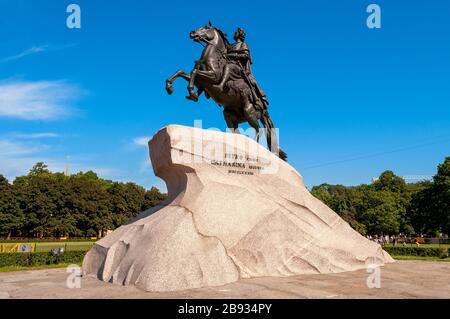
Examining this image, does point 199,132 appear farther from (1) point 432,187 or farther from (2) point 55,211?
(2) point 55,211

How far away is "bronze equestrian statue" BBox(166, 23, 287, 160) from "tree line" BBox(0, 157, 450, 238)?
111 ft

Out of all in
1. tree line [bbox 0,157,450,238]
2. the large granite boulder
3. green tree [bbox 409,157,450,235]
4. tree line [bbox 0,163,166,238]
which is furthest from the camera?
tree line [bbox 0,163,166,238]

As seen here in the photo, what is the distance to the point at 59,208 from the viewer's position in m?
50.7

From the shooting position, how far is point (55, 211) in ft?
164

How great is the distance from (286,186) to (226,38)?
5543 mm

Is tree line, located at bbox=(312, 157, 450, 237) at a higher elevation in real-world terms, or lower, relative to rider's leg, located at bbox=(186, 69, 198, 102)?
lower

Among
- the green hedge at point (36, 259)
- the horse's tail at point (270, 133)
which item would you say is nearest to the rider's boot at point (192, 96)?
the horse's tail at point (270, 133)

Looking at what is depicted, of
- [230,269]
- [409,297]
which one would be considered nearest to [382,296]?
[409,297]

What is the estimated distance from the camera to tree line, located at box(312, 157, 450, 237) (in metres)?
42.4

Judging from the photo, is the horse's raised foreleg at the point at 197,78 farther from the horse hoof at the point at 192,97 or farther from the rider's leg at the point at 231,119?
the rider's leg at the point at 231,119

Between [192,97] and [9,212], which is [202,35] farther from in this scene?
[9,212]

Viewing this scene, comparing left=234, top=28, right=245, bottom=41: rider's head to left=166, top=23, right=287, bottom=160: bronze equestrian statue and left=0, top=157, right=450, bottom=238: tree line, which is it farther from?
left=0, top=157, right=450, bottom=238: tree line

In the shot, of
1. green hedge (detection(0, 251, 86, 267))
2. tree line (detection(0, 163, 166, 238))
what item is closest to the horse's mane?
green hedge (detection(0, 251, 86, 267))

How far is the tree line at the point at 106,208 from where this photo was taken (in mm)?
45062
